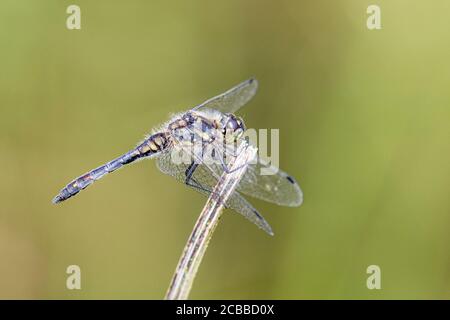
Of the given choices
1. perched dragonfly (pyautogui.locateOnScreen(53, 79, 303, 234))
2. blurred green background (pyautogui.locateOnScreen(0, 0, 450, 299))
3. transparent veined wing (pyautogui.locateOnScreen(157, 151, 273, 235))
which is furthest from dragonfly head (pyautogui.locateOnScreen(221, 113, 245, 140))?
blurred green background (pyautogui.locateOnScreen(0, 0, 450, 299))

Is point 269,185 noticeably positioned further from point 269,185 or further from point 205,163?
point 205,163

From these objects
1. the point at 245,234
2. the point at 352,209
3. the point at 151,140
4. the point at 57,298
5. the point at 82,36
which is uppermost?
the point at 82,36

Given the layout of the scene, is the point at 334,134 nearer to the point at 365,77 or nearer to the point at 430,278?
the point at 365,77

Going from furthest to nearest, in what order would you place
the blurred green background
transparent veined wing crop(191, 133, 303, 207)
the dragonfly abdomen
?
the blurred green background, the dragonfly abdomen, transparent veined wing crop(191, 133, 303, 207)

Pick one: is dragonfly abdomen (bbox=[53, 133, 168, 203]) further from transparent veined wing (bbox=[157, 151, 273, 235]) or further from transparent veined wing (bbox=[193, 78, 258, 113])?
transparent veined wing (bbox=[193, 78, 258, 113])

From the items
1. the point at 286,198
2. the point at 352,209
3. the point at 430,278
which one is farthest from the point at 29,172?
the point at 430,278

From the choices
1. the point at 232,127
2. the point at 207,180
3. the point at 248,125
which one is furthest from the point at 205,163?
the point at 248,125
